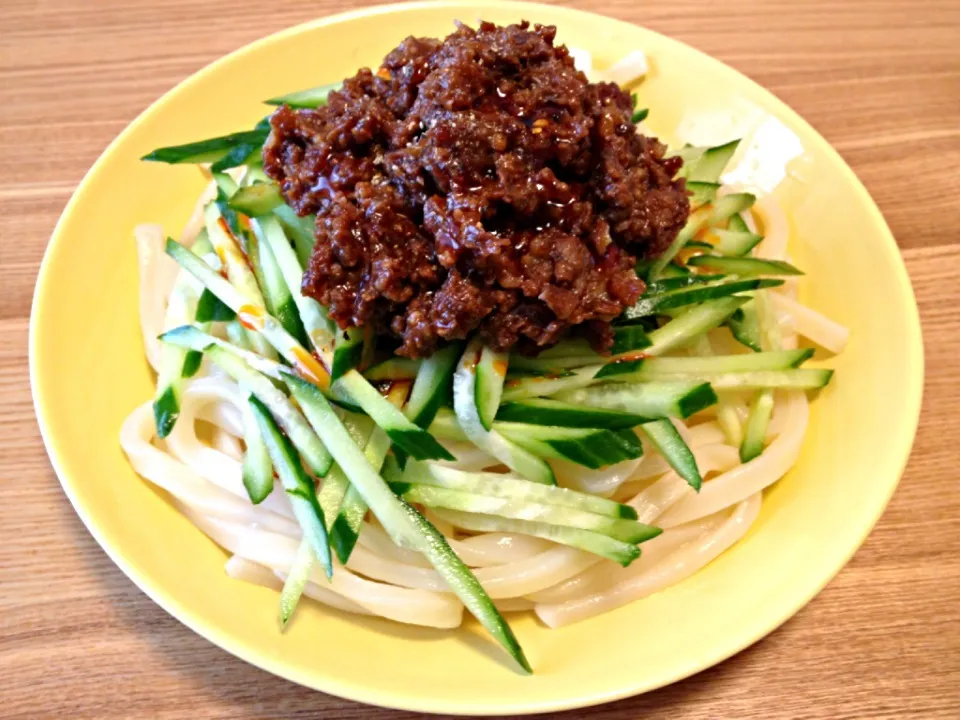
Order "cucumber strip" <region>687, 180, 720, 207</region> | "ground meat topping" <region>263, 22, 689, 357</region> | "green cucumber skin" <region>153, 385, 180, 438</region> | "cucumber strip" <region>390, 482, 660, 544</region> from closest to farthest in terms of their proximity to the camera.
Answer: "ground meat topping" <region>263, 22, 689, 357</region>, "cucumber strip" <region>390, 482, 660, 544</region>, "green cucumber skin" <region>153, 385, 180, 438</region>, "cucumber strip" <region>687, 180, 720, 207</region>

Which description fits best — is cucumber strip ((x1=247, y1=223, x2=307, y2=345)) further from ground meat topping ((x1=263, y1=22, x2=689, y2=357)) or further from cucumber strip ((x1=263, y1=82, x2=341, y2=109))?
cucumber strip ((x1=263, y1=82, x2=341, y2=109))

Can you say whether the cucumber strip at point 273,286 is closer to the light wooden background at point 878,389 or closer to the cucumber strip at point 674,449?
the light wooden background at point 878,389

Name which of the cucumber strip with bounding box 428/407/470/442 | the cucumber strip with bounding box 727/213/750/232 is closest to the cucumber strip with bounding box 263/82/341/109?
the cucumber strip with bounding box 428/407/470/442

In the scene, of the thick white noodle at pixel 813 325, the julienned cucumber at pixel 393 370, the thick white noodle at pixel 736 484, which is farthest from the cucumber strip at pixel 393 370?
the thick white noodle at pixel 813 325

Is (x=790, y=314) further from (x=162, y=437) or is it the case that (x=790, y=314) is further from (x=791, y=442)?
(x=162, y=437)

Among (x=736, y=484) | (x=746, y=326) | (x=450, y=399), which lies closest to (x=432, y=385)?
(x=450, y=399)

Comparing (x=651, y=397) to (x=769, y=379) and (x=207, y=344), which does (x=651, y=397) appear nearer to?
(x=769, y=379)

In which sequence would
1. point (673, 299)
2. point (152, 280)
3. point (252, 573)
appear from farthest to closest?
point (152, 280), point (673, 299), point (252, 573)
